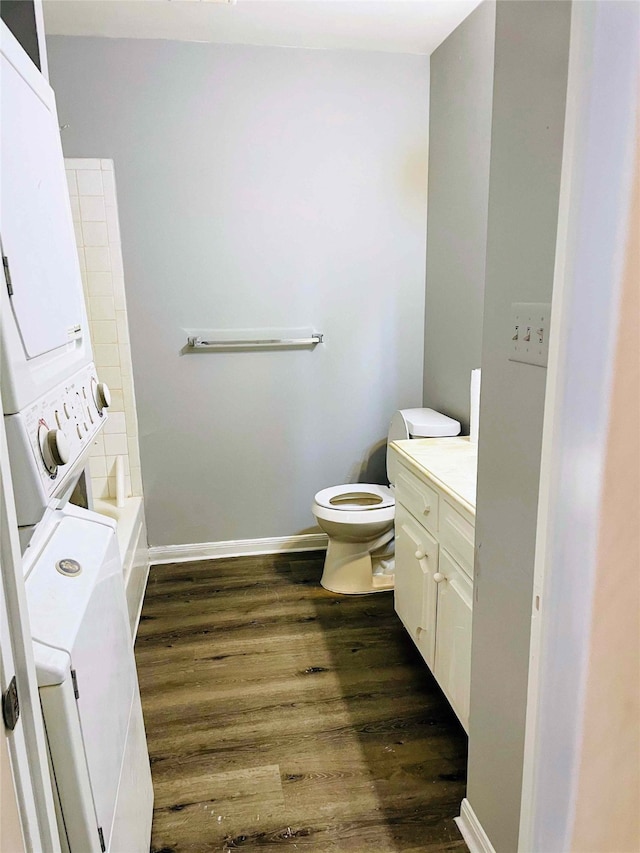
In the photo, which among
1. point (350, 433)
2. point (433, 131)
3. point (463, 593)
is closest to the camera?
point (463, 593)

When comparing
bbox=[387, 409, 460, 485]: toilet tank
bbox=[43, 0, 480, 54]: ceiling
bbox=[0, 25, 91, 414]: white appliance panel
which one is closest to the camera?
bbox=[0, 25, 91, 414]: white appliance panel

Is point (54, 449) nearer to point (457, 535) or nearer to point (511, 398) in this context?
point (511, 398)

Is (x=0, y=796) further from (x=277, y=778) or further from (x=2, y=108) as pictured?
(x=277, y=778)

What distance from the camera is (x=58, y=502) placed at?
1142 mm

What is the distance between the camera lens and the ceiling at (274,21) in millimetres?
2385

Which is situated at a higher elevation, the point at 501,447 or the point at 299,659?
the point at 501,447

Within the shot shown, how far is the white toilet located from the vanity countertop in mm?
355

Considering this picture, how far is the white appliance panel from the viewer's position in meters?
0.92

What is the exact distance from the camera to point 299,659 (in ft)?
7.67

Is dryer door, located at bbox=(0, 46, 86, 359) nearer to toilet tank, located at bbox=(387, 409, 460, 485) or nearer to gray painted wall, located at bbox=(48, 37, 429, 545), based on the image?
gray painted wall, located at bbox=(48, 37, 429, 545)

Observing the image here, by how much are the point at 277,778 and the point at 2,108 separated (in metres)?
1.75

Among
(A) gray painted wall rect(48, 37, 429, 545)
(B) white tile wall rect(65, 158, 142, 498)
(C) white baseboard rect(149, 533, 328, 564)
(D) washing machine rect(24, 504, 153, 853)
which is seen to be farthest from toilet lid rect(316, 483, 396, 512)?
(D) washing machine rect(24, 504, 153, 853)

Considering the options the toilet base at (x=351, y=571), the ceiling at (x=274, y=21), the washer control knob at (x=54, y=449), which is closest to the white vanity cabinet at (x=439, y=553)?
the toilet base at (x=351, y=571)

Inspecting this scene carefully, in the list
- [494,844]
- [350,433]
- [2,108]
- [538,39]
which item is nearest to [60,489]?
[2,108]
